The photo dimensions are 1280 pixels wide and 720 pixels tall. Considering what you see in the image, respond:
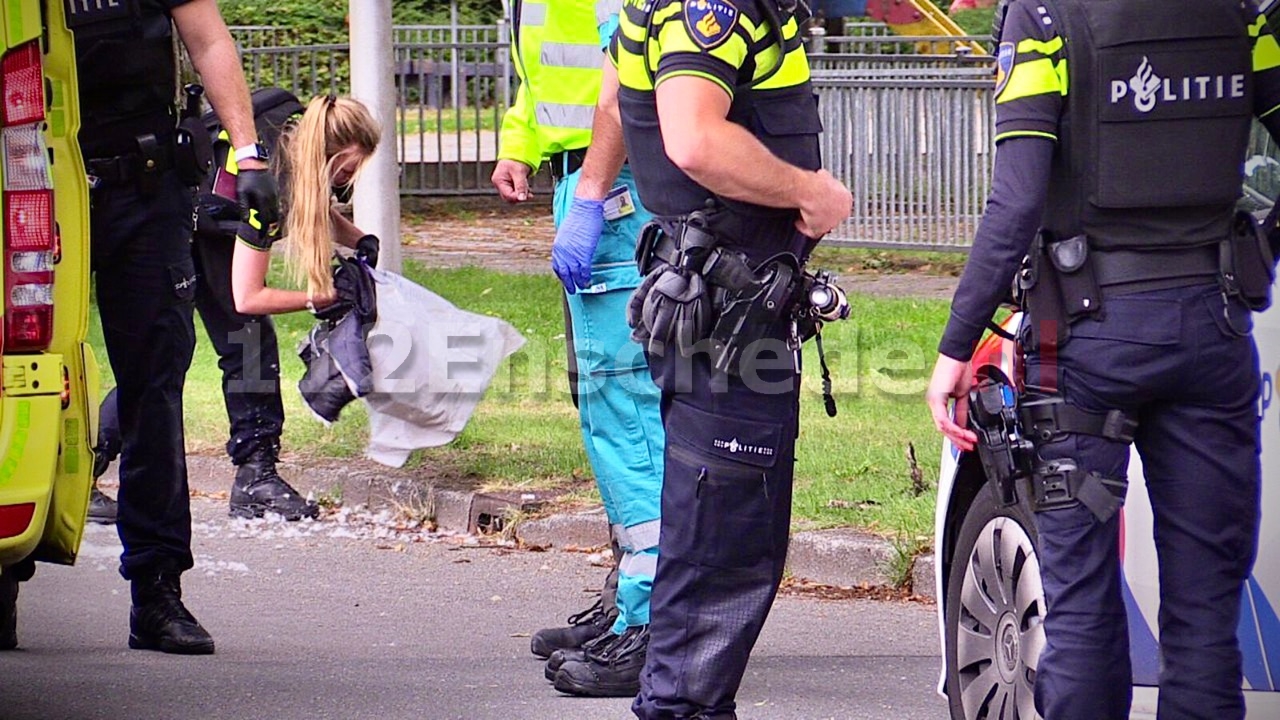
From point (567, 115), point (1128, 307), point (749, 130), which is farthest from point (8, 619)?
point (1128, 307)

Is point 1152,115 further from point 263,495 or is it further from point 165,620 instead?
point 263,495

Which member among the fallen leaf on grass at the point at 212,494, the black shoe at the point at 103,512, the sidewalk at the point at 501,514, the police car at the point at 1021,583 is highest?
the police car at the point at 1021,583

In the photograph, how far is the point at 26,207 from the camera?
4.14 meters

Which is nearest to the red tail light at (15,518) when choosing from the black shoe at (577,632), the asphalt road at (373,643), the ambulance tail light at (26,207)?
the ambulance tail light at (26,207)

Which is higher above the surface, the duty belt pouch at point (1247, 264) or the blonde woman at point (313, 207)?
the duty belt pouch at point (1247, 264)

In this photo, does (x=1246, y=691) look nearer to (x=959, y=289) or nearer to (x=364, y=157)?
(x=959, y=289)

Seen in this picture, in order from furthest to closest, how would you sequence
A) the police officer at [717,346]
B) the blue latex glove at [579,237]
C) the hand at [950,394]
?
the blue latex glove at [579,237]
the police officer at [717,346]
the hand at [950,394]

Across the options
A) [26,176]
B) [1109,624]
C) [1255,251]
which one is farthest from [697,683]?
[26,176]

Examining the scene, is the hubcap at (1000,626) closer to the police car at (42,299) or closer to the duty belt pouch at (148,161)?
the police car at (42,299)

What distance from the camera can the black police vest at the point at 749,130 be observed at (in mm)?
3861

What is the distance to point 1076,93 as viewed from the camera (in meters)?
3.42

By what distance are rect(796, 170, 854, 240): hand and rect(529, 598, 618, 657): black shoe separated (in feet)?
5.21

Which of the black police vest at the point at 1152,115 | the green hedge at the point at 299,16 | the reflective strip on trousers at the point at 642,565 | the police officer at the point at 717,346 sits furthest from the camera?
the green hedge at the point at 299,16

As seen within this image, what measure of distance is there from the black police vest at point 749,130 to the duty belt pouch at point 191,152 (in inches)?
67.0
